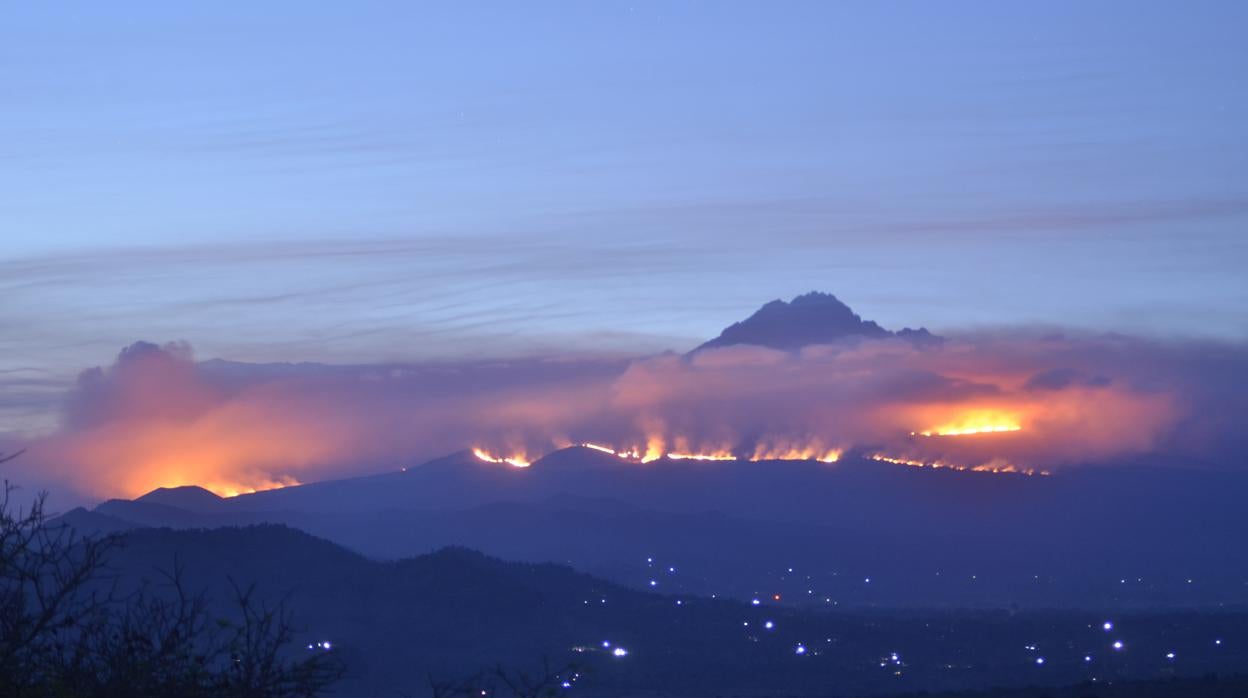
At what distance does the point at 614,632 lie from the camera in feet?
260

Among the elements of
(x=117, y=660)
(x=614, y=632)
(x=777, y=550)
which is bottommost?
(x=777, y=550)

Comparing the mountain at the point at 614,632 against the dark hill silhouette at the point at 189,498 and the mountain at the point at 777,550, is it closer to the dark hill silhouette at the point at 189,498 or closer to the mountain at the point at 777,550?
the mountain at the point at 777,550

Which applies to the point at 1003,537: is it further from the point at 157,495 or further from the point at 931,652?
the point at 931,652

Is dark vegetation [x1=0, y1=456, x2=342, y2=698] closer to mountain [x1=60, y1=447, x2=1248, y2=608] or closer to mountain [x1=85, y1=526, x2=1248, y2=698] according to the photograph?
mountain [x1=85, y1=526, x2=1248, y2=698]

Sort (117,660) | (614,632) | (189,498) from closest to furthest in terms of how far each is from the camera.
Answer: (117,660)
(614,632)
(189,498)

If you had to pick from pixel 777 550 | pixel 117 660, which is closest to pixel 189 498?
pixel 777 550

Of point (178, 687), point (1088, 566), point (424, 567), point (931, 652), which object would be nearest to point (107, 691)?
point (178, 687)

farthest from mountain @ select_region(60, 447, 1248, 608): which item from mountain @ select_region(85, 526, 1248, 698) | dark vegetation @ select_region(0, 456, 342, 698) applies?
dark vegetation @ select_region(0, 456, 342, 698)

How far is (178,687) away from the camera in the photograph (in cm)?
928

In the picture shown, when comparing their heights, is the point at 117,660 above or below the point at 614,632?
above

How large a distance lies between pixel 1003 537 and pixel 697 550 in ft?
184

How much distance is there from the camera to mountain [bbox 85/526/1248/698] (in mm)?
64750

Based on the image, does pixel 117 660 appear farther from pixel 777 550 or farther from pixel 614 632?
pixel 777 550

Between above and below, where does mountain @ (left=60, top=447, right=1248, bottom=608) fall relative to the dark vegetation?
below
